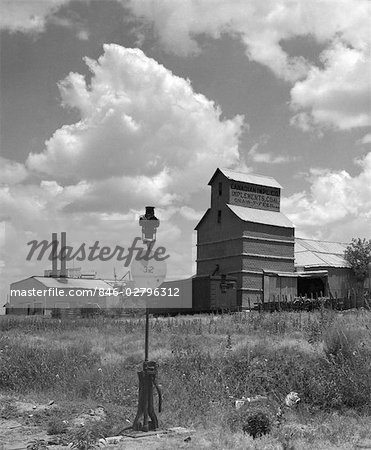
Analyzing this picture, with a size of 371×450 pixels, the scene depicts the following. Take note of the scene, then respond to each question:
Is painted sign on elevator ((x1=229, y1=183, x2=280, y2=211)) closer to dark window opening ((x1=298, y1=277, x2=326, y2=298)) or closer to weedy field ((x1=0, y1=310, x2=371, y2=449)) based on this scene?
dark window opening ((x1=298, y1=277, x2=326, y2=298))

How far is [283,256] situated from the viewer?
4869cm

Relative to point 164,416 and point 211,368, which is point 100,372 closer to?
point 211,368

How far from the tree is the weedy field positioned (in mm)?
35097

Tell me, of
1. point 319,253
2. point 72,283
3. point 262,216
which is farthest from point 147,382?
point 72,283

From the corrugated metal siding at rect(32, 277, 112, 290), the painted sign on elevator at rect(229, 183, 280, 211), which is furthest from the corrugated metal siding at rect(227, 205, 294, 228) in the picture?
the corrugated metal siding at rect(32, 277, 112, 290)

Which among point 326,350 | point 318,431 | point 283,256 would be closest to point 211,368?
point 326,350

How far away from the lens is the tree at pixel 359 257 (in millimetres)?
50594

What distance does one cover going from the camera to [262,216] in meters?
48.8

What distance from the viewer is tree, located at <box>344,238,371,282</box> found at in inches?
1992

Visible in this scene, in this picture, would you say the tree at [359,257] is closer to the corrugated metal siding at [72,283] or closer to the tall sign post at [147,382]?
the corrugated metal siding at [72,283]

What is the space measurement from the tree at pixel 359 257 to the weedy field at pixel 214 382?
115 ft

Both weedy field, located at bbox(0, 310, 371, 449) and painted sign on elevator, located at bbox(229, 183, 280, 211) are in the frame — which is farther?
painted sign on elevator, located at bbox(229, 183, 280, 211)

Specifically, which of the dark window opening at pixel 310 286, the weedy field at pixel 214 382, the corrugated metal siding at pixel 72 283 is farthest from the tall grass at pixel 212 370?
the corrugated metal siding at pixel 72 283

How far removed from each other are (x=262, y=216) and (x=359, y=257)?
9.57 meters
